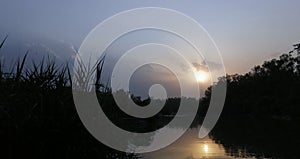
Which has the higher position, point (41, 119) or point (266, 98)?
point (266, 98)

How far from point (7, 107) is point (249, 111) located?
3039 inches

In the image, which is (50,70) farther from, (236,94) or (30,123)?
(236,94)

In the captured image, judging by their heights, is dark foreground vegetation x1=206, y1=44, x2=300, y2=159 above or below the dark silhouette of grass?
above

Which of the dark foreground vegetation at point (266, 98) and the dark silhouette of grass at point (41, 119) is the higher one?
the dark foreground vegetation at point (266, 98)

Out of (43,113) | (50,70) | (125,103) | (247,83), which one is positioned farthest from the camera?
(247,83)

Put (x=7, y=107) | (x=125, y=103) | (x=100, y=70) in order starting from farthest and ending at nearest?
(x=125, y=103) → (x=100, y=70) → (x=7, y=107)

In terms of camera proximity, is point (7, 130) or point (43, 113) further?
point (43, 113)

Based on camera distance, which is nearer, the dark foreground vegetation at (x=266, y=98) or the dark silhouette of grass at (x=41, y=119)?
the dark silhouette of grass at (x=41, y=119)

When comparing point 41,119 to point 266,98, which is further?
point 266,98

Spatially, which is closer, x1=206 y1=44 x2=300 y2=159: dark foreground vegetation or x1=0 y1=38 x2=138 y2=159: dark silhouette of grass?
x1=0 y1=38 x2=138 y2=159: dark silhouette of grass

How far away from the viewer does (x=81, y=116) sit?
5.93 m

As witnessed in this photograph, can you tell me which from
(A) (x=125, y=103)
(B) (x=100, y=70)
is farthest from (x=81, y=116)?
(A) (x=125, y=103)

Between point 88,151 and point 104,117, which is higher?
point 104,117

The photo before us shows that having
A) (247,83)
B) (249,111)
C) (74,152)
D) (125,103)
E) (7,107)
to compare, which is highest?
(247,83)
